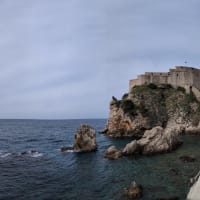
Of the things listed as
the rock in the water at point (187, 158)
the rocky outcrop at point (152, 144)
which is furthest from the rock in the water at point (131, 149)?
the rock in the water at point (187, 158)

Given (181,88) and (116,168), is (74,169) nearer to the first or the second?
(116,168)

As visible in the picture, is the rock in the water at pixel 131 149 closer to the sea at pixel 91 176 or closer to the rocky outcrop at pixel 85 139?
the sea at pixel 91 176

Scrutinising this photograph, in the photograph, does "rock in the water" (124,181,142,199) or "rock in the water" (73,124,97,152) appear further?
"rock in the water" (73,124,97,152)

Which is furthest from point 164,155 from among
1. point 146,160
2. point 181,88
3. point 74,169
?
point 181,88

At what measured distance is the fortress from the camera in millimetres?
66500

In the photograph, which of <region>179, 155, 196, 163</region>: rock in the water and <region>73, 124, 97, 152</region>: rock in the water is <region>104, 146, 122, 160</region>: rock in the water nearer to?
<region>73, 124, 97, 152</region>: rock in the water

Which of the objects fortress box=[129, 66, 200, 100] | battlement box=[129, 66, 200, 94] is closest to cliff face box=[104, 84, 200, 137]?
fortress box=[129, 66, 200, 100]

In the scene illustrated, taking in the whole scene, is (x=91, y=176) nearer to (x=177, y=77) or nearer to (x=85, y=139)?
(x=85, y=139)

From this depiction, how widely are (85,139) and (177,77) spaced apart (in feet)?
124

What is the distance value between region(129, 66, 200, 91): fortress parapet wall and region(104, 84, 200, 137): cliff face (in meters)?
2.18

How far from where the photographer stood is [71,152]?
3912 centimetres

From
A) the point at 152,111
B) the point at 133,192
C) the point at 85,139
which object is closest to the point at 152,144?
the point at 85,139

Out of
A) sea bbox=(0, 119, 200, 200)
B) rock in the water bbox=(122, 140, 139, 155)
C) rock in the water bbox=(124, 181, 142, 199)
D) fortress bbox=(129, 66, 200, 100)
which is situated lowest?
sea bbox=(0, 119, 200, 200)

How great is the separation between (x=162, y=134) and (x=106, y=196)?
66.8 ft
